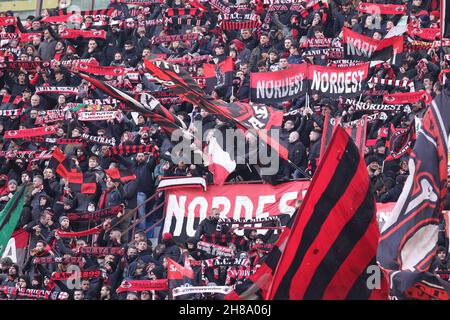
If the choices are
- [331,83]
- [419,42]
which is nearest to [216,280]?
[331,83]

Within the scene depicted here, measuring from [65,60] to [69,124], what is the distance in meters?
2.53

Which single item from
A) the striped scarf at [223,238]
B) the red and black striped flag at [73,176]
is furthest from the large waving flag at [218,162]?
the red and black striped flag at [73,176]

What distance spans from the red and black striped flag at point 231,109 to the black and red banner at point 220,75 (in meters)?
1.95

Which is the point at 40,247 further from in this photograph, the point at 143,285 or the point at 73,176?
the point at 143,285

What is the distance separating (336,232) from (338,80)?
10040mm

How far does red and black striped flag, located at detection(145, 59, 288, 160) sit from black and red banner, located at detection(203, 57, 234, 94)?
6.40 feet

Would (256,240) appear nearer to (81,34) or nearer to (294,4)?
(294,4)

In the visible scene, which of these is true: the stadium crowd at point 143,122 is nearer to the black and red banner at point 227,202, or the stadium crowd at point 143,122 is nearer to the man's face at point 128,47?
the man's face at point 128,47

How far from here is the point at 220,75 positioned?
2052 centimetres

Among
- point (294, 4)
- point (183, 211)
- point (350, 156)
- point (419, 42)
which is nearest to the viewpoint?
point (350, 156)

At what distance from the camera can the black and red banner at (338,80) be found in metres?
19.4

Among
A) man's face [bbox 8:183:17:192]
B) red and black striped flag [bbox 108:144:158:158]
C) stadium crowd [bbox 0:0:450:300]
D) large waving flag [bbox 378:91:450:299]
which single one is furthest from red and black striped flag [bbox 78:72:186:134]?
large waving flag [bbox 378:91:450:299]
